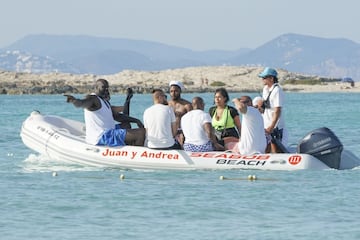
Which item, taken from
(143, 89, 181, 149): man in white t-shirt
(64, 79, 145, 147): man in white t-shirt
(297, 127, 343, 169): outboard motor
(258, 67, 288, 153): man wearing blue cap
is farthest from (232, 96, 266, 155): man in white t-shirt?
(64, 79, 145, 147): man in white t-shirt

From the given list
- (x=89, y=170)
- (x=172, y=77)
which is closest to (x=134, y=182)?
(x=89, y=170)

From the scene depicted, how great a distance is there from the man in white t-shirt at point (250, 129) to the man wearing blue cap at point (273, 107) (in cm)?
31

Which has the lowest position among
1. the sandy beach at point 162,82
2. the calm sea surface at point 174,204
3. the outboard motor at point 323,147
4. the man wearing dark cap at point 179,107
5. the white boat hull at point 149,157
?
the sandy beach at point 162,82

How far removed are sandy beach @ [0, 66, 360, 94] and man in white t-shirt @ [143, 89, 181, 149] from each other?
5626 centimetres

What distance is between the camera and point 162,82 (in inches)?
3155

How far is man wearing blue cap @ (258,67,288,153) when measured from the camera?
1459 cm

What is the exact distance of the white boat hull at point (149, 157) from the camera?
571 inches

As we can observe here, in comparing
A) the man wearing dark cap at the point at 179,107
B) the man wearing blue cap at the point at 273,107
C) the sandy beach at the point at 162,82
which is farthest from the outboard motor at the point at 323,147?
the sandy beach at the point at 162,82

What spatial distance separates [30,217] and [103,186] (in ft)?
7.57

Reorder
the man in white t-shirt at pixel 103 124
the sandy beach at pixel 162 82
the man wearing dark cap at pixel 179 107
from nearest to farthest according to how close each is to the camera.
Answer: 1. the man in white t-shirt at pixel 103 124
2. the man wearing dark cap at pixel 179 107
3. the sandy beach at pixel 162 82

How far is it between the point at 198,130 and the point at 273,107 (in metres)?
1.05

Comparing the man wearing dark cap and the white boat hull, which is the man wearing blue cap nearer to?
the white boat hull

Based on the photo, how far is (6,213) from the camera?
11625mm

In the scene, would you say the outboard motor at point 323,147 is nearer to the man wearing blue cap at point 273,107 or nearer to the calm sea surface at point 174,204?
the calm sea surface at point 174,204
